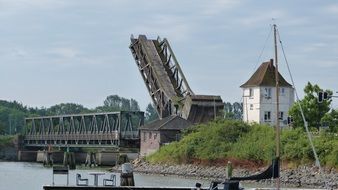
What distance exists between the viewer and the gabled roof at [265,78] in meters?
78.0

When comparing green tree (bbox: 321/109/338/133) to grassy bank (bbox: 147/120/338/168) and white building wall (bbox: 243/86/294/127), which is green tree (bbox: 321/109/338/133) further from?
white building wall (bbox: 243/86/294/127)

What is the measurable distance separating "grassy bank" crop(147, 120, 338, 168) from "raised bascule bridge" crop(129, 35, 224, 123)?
481cm

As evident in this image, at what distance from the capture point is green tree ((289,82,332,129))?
222 ft

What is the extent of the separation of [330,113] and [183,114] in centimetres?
1904

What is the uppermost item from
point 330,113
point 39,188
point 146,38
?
point 146,38

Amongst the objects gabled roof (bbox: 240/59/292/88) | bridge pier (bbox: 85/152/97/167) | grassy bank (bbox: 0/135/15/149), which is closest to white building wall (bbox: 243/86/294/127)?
gabled roof (bbox: 240/59/292/88)

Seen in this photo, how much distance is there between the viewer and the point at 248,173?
6041 centimetres

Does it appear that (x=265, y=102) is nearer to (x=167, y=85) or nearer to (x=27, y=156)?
(x=167, y=85)

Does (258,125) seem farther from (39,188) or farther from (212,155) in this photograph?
(39,188)

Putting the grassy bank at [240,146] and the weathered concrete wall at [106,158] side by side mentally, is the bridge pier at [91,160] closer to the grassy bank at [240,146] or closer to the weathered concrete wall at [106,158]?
A: the weathered concrete wall at [106,158]

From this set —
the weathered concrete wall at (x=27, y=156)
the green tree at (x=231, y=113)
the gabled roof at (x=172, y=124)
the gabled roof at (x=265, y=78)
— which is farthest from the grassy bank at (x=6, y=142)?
the gabled roof at (x=265, y=78)

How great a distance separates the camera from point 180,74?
83.3 metres

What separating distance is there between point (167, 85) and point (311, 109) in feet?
59.1

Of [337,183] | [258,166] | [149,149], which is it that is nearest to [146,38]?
[149,149]
